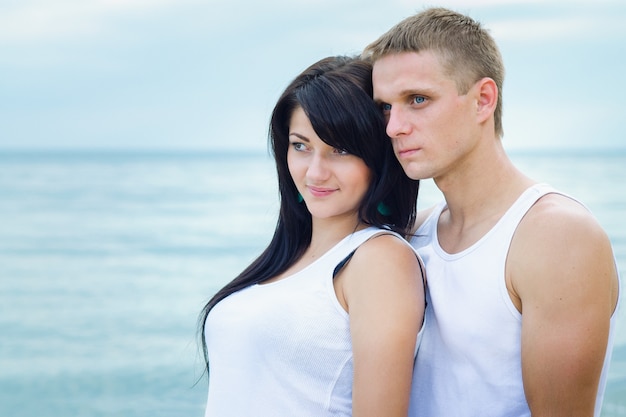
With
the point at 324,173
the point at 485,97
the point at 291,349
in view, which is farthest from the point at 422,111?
the point at 291,349

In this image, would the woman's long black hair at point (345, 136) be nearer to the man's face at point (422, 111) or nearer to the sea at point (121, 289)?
the man's face at point (422, 111)

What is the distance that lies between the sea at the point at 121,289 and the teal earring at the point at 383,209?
47.9 inches

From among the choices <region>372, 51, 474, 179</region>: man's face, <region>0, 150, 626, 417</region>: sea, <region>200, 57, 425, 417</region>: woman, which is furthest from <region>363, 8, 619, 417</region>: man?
<region>0, 150, 626, 417</region>: sea

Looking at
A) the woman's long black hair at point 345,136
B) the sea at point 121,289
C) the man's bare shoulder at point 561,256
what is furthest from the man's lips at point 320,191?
the sea at point 121,289

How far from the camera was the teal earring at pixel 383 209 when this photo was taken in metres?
2.72

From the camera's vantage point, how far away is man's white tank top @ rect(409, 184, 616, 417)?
2.33 m

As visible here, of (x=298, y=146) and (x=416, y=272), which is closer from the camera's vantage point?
(x=416, y=272)

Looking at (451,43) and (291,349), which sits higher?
(451,43)

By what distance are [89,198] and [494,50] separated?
2686 cm

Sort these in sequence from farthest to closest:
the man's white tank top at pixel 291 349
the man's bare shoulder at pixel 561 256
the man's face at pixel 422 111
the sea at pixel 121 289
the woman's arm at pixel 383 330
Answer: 1. the sea at pixel 121 289
2. the man's face at pixel 422 111
3. the man's white tank top at pixel 291 349
4. the woman's arm at pixel 383 330
5. the man's bare shoulder at pixel 561 256

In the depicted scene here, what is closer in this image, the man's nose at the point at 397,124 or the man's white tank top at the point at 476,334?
the man's white tank top at the point at 476,334

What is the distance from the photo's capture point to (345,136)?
2.56m

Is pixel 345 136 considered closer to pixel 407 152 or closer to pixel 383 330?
pixel 407 152

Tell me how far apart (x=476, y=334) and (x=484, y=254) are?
24 centimetres
